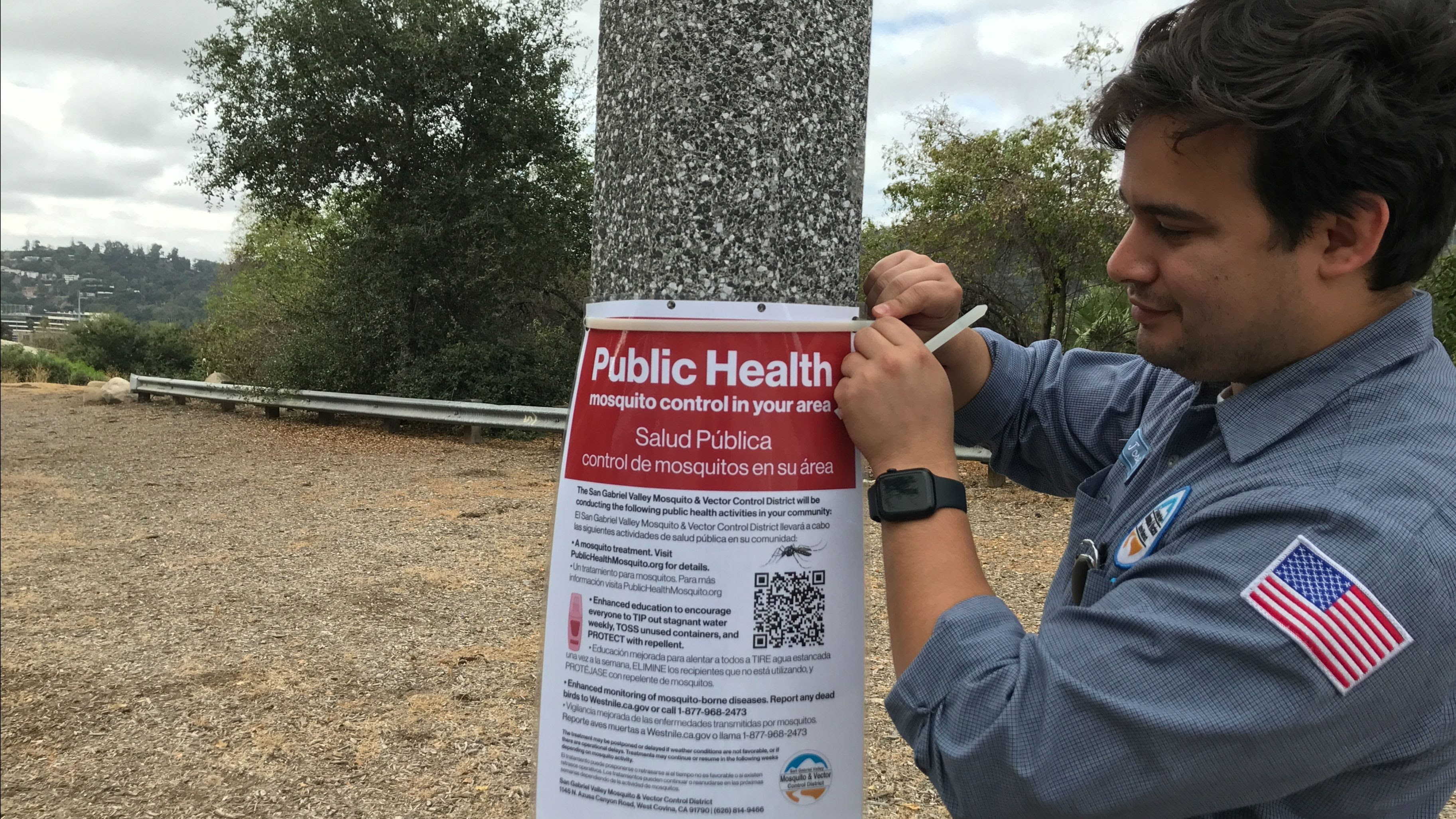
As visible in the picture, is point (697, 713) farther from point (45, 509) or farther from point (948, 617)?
point (45, 509)

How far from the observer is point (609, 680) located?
4.59 feet

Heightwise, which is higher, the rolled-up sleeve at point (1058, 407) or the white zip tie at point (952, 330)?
the white zip tie at point (952, 330)

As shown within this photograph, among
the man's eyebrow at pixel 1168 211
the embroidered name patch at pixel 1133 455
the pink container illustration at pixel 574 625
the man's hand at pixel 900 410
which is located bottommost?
the pink container illustration at pixel 574 625

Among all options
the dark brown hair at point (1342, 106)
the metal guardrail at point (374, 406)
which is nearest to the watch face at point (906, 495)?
the dark brown hair at point (1342, 106)

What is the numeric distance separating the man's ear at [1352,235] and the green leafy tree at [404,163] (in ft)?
47.6

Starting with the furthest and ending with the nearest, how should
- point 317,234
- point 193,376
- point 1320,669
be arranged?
point 193,376 → point 317,234 → point 1320,669

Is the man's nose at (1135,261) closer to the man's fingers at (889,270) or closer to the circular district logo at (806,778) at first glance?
the man's fingers at (889,270)

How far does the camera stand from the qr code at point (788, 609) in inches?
54.4

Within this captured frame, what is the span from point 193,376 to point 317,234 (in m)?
5.89

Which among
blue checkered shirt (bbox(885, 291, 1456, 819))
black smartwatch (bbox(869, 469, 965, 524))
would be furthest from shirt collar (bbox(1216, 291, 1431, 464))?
black smartwatch (bbox(869, 469, 965, 524))

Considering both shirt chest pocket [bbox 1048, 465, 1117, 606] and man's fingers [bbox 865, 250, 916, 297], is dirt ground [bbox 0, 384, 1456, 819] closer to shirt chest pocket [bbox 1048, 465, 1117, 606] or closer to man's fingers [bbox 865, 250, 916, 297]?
shirt chest pocket [bbox 1048, 465, 1117, 606]

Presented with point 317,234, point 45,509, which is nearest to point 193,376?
point 317,234

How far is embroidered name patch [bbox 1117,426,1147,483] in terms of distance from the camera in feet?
5.22

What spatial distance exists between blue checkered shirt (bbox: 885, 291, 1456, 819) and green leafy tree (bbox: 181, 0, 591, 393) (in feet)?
47.7
